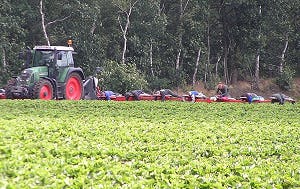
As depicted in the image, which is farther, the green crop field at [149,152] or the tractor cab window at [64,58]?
the tractor cab window at [64,58]

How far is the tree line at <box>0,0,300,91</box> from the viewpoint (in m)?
33.8

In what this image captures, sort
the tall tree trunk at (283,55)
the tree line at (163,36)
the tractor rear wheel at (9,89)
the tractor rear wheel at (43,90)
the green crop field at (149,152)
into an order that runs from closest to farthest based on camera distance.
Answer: the green crop field at (149,152) → the tractor rear wheel at (43,90) → the tractor rear wheel at (9,89) → the tree line at (163,36) → the tall tree trunk at (283,55)

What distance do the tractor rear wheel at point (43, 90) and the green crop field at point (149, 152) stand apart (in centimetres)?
377

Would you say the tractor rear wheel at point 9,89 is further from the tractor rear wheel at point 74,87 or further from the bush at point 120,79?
the bush at point 120,79

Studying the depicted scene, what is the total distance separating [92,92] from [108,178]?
56.3 ft

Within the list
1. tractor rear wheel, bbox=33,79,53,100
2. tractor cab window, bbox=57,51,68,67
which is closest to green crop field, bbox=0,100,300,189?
tractor rear wheel, bbox=33,79,53,100

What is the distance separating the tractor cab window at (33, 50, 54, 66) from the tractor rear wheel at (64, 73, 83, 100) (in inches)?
43.2

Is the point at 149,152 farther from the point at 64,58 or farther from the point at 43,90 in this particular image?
the point at 64,58

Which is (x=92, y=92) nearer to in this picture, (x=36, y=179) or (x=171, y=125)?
(x=171, y=125)

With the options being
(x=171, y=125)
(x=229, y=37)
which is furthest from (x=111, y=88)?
(x=171, y=125)

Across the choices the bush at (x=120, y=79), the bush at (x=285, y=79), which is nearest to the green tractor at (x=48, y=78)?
the bush at (x=120, y=79)

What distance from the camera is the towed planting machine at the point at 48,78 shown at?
21.0 meters

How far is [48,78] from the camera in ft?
69.9

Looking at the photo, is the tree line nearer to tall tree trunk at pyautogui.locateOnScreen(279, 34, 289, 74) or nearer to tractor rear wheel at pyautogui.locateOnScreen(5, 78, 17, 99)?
tall tree trunk at pyautogui.locateOnScreen(279, 34, 289, 74)
